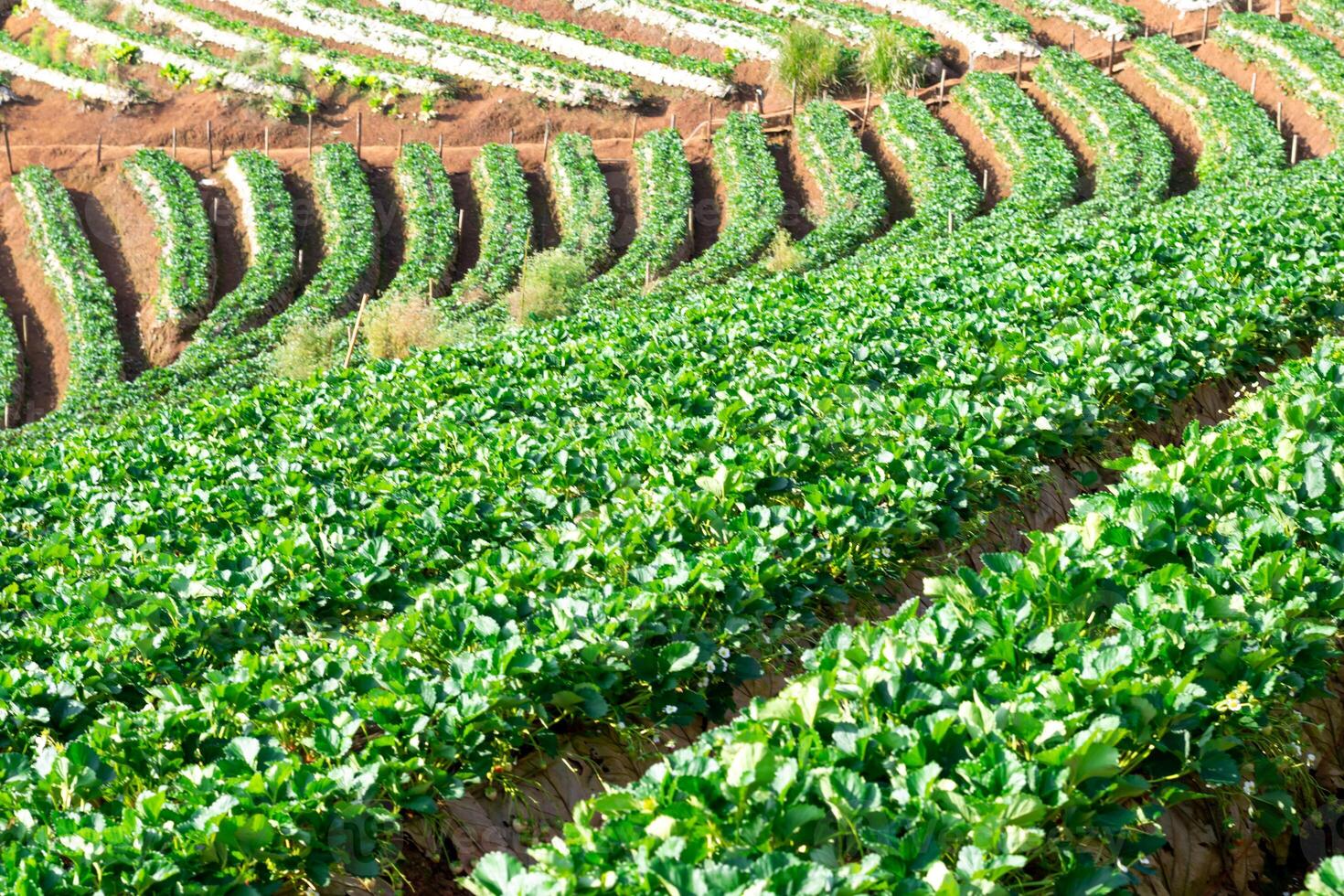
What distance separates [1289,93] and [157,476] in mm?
33213

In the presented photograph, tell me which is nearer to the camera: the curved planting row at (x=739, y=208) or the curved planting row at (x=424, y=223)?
the curved planting row at (x=739, y=208)

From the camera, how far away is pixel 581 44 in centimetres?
4422

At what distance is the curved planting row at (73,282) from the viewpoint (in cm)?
2759

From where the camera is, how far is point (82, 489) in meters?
11.4

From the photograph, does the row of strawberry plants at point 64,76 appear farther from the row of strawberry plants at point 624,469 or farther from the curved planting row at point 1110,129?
the row of strawberry plants at point 624,469

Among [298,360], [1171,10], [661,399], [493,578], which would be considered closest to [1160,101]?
[1171,10]

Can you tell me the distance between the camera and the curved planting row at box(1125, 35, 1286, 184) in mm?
28062

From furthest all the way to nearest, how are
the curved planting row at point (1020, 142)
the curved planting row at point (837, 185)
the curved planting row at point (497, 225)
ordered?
the curved planting row at point (497, 225) → the curved planting row at point (1020, 142) → the curved planting row at point (837, 185)

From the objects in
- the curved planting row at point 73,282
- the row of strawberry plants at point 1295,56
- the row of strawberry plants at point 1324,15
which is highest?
the row of strawberry plants at point 1324,15

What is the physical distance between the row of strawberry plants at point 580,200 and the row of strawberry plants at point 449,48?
13.3 feet

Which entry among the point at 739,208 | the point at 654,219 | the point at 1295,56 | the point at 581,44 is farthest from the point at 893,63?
the point at 654,219

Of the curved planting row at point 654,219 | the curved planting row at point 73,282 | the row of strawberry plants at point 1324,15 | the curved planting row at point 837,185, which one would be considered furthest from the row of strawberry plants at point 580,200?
the row of strawberry plants at point 1324,15

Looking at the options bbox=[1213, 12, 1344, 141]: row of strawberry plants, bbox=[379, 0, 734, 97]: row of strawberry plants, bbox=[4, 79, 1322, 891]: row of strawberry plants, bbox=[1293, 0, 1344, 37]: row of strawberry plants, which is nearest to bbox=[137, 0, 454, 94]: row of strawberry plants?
bbox=[379, 0, 734, 97]: row of strawberry plants

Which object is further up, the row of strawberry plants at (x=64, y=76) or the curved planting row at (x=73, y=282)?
the row of strawberry plants at (x=64, y=76)
